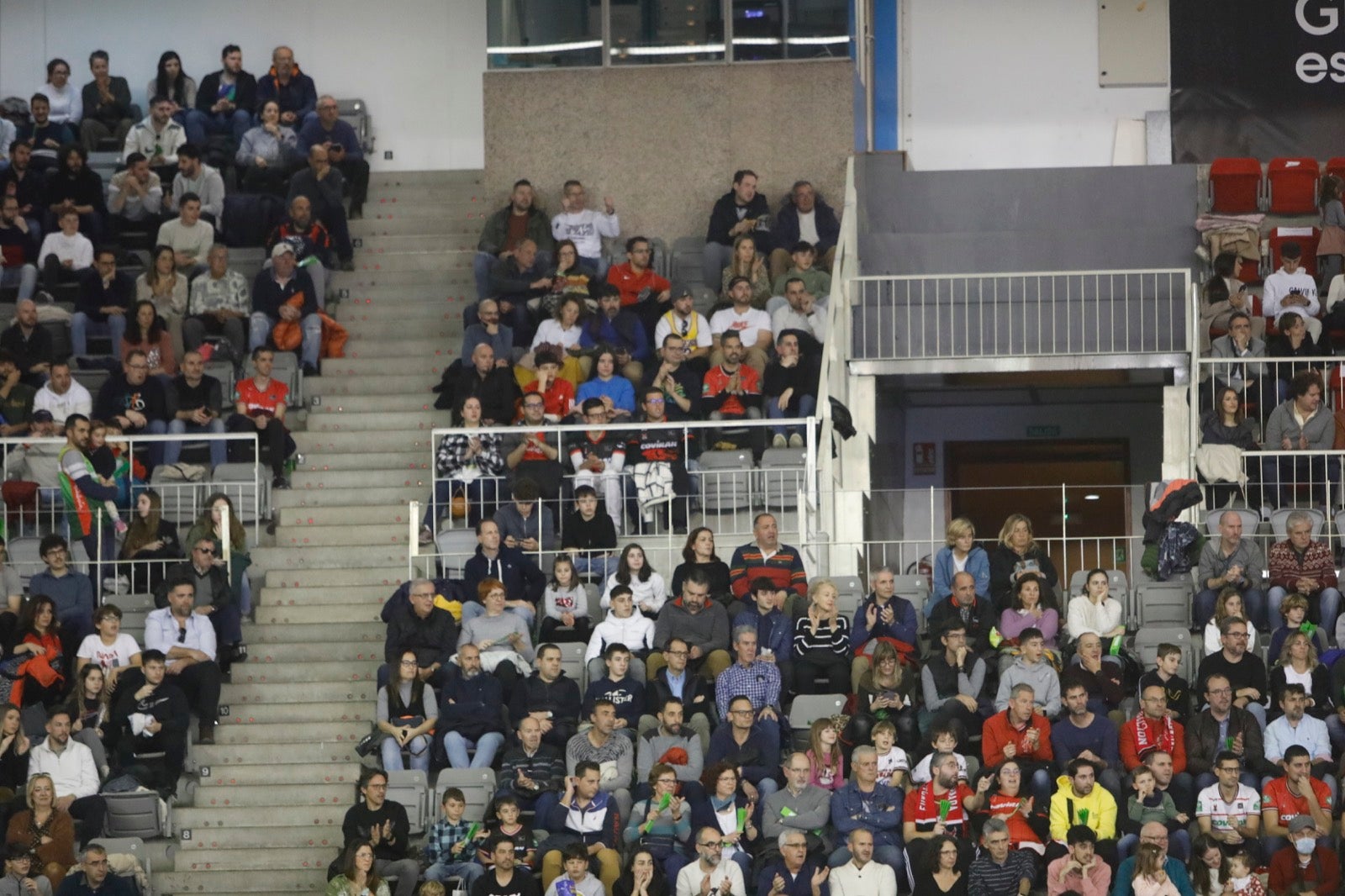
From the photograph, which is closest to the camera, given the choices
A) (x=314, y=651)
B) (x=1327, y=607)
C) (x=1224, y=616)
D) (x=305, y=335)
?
(x=1224, y=616)

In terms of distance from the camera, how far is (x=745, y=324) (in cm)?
1780

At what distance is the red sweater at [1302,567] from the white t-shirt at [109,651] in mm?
6741

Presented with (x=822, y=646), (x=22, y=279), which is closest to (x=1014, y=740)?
(x=822, y=646)

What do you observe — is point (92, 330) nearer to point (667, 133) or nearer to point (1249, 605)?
point (667, 133)

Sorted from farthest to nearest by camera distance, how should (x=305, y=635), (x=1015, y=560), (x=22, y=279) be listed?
(x=22, y=279)
(x=305, y=635)
(x=1015, y=560)

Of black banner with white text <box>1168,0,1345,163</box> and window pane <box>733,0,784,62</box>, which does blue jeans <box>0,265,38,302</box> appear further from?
black banner with white text <box>1168,0,1345,163</box>

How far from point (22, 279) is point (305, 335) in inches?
96.5

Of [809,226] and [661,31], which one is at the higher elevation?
[661,31]

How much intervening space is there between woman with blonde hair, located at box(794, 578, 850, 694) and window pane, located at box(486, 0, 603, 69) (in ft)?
20.1

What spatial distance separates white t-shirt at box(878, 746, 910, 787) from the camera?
46.2 feet

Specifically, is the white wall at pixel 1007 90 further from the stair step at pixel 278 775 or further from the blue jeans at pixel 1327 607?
the stair step at pixel 278 775

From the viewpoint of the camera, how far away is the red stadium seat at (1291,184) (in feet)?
66.0

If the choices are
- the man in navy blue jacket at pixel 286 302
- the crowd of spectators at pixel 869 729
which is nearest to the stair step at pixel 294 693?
the crowd of spectators at pixel 869 729

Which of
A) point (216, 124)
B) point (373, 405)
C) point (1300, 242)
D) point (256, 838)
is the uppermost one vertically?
point (216, 124)
